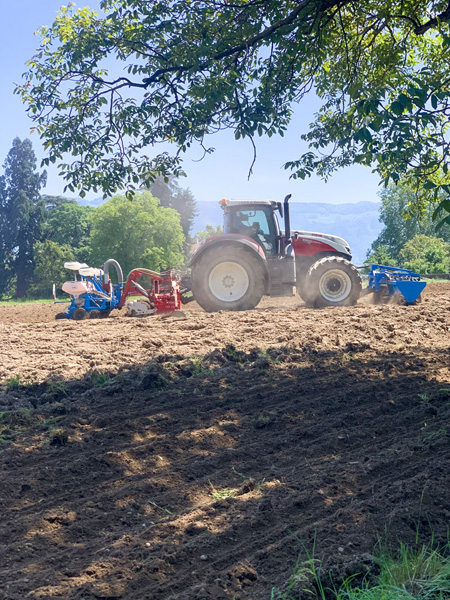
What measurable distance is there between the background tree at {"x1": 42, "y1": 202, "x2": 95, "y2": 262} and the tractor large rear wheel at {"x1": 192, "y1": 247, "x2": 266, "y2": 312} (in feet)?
144

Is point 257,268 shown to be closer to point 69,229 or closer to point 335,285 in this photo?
point 335,285

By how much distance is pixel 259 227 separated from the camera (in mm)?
12906

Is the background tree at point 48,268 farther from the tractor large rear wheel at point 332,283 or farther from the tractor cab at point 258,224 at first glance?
the tractor large rear wheel at point 332,283

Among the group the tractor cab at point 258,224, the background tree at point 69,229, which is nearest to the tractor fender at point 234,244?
the tractor cab at point 258,224

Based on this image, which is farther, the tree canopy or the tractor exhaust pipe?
the tractor exhaust pipe

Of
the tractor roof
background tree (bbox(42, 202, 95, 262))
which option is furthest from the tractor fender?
background tree (bbox(42, 202, 95, 262))

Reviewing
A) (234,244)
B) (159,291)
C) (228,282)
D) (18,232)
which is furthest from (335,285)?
(18,232)

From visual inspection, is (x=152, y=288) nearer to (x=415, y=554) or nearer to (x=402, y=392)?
(x=402, y=392)

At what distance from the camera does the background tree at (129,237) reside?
4781 cm

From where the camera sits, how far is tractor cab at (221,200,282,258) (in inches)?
500

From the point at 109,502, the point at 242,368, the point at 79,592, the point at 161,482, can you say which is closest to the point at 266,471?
the point at 161,482

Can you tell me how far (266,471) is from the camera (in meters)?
4.22

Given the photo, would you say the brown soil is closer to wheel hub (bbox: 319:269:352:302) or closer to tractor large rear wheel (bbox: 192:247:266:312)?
tractor large rear wheel (bbox: 192:247:266:312)

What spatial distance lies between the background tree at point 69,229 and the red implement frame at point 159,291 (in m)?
43.3
